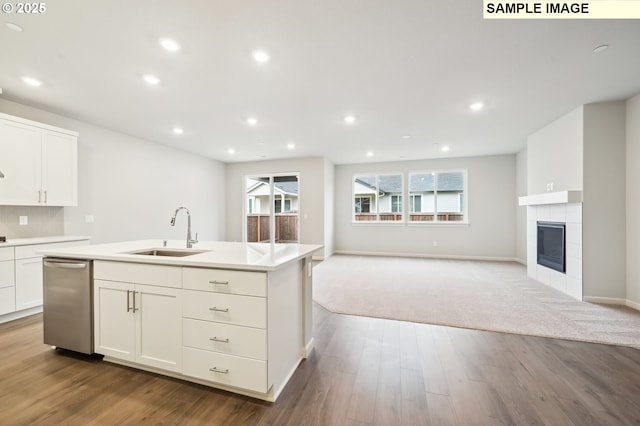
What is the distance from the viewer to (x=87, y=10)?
74.0 inches

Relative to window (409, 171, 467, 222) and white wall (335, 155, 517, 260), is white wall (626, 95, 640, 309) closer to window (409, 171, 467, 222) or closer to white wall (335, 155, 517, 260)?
white wall (335, 155, 517, 260)

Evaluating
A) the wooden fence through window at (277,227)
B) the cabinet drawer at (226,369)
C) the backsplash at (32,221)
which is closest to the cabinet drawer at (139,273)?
the cabinet drawer at (226,369)

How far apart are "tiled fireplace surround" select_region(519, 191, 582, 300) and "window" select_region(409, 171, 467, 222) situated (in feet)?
7.46

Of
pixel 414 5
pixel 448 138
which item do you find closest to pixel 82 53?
pixel 414 5

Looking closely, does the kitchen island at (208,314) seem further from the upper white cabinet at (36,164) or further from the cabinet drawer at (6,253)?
the upper white cabinet at (36,164)

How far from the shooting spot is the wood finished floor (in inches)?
61.6

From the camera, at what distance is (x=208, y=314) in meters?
1.76

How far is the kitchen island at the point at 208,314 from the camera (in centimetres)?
166

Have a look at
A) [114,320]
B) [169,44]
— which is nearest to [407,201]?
[169,44]

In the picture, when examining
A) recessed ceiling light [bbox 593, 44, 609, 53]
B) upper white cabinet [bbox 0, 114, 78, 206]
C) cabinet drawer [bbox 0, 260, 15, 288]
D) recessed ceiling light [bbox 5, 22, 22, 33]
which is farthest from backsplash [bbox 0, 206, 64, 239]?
recessed ceiling light [bbox 593, 44, 609, 53]

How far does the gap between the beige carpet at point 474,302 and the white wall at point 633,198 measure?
1.15ft

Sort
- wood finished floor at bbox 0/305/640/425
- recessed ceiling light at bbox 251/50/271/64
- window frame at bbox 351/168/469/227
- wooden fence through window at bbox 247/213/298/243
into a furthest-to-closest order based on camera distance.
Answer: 1. wooden fence through window at bbox 247/213/298/243
2. window frame at bbox 351/168/469/227
3. recessed ceiling light at bbox 251/50/271/64
4. wood finished floor at bbox 0/305/640/425

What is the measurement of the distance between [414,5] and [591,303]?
173 inches

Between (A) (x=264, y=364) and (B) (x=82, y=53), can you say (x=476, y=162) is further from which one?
(B) (x=82, y=53)
